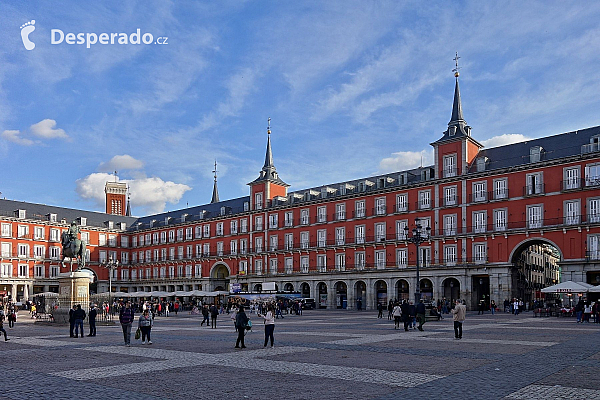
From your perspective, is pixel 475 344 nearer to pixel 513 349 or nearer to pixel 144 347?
pixel 513 349

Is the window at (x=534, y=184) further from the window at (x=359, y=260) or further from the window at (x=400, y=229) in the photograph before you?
the window at (x=359, y=260)

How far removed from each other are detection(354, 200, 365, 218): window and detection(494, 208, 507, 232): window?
50.2ft

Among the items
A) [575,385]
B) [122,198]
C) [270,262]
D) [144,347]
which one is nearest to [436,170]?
[270,262]

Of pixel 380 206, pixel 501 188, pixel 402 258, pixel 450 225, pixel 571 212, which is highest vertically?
pixel 501 188

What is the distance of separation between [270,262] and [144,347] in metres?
53.0

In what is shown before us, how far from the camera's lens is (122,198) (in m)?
126

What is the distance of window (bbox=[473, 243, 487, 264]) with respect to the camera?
52719 millimetres

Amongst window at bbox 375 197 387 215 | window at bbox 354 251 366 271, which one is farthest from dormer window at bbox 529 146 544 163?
window at bbox 354 251 366 271

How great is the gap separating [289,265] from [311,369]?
5647 cm

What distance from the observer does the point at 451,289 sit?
Result: 184 ft

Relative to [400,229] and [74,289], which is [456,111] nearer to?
[400,229]

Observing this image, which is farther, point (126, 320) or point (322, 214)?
point (322, 214)

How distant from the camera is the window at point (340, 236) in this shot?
6450cm

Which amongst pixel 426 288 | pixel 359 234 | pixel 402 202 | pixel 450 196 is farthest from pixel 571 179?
pixel 359 234
